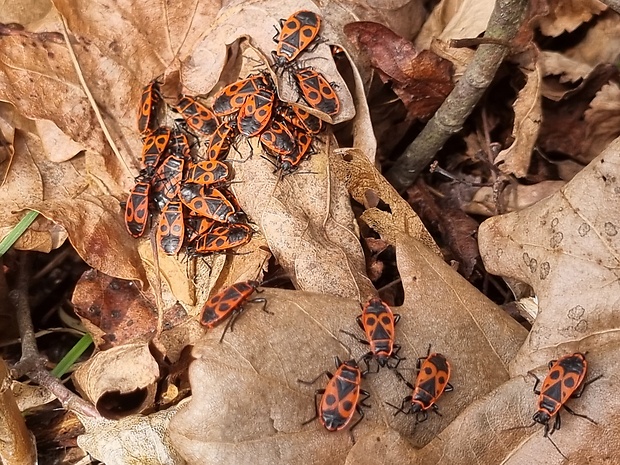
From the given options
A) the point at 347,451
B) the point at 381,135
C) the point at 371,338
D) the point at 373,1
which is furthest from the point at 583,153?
the point at 347,451

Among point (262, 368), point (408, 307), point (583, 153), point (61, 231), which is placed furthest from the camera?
point (583, 153)

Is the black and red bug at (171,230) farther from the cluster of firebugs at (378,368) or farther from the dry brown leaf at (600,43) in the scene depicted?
the dry brown leaf at (600,43)

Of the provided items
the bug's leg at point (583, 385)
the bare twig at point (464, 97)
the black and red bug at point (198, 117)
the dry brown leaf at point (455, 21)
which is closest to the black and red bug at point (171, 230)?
the black and red bug at point (198, 117)

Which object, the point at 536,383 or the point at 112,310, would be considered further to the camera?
the point at 112,310

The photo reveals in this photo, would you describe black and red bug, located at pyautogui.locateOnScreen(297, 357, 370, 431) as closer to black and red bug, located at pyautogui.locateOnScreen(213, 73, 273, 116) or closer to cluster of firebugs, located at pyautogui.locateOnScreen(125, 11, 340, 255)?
cluster of firebugs, located at pyautogui.locateOnScreen(125, 11, 340, 255)

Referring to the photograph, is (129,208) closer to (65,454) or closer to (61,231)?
(61,231)

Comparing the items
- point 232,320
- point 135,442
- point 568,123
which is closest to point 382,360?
point 232,320

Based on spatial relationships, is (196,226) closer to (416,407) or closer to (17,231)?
(17,231)
